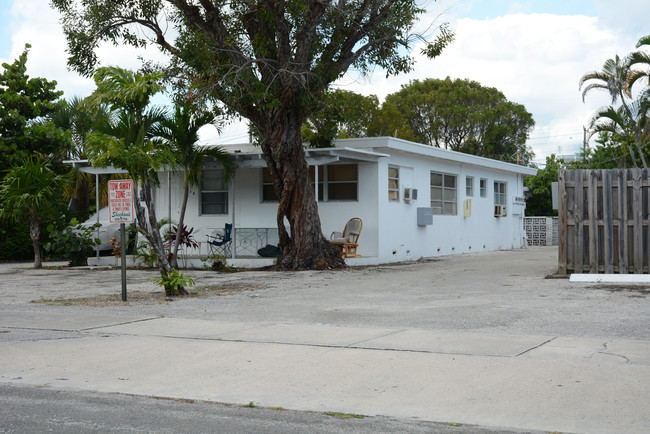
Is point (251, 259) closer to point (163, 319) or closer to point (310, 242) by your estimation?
point (310, 242)

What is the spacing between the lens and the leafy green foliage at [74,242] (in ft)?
73.5

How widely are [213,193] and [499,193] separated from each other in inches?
534

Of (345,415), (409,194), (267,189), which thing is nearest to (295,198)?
(267,189)

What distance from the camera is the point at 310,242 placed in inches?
764

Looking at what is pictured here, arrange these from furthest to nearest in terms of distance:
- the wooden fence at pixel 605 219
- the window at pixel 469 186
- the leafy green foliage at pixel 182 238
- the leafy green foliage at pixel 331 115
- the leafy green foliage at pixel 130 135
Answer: the window at pixel 469 186 → the leafy green foliage at pixel 182 238 → the leafy green foliage at pixel 331 115 → the wooden fence at pixel 605 219 → the leafy green foliage at pixel 130 135

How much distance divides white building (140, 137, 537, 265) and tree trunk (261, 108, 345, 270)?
0.93 m

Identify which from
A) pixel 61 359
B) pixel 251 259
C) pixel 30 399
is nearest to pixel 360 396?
pixel 30 399

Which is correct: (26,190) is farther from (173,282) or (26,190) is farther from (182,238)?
(173,282)

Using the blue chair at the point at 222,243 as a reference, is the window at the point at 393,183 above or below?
above

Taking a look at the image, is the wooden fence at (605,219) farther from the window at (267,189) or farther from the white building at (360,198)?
the window at (267,189)

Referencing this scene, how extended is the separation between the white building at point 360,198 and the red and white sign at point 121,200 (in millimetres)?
7324

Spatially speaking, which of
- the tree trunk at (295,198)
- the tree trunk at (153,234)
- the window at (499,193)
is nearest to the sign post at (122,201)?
the tree trunk at (153,234)

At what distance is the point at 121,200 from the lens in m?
12.7

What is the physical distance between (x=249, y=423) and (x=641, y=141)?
2544cm
